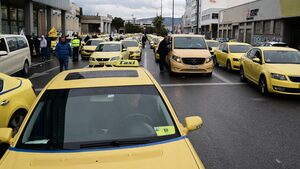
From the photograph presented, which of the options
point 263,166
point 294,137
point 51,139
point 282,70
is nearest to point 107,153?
point 51,139

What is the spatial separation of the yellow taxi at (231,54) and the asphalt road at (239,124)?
3525 mm

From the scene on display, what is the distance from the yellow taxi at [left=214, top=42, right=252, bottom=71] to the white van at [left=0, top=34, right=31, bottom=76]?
9675 millimetres

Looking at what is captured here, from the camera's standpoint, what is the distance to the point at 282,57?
11.8 meters

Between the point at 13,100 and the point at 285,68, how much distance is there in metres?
8.05

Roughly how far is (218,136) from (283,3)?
126 feet

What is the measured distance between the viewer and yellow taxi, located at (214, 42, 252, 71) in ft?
55.8

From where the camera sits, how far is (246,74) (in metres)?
13.3

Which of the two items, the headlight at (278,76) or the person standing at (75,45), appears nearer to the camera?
the headlight at (278,76)

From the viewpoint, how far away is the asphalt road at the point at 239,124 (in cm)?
538

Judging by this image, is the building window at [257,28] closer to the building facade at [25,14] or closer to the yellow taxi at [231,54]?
the building facade at [25,14]

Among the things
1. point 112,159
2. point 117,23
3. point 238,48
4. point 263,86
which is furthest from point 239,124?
point 117,23

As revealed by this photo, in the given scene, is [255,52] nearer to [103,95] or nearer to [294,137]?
[294,137]

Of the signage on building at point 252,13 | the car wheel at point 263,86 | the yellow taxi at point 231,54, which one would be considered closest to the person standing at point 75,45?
the yellow taxi at point 231,54

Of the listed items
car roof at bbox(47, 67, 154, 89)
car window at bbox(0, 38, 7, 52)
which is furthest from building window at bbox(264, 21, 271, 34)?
car roof at bbox(47, 67, 154, 89)
